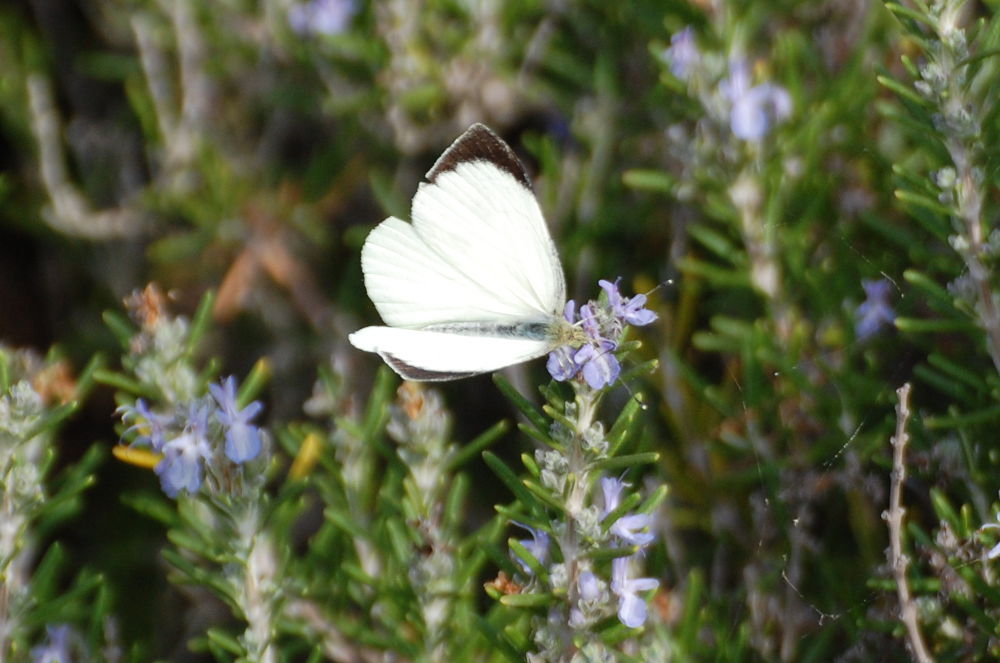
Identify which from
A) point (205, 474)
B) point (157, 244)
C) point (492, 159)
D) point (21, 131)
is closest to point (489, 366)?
point (492, 159)

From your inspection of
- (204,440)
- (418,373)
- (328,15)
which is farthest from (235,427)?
(328,15)

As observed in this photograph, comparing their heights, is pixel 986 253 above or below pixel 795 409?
above

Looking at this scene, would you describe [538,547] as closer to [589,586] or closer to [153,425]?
[589,586]

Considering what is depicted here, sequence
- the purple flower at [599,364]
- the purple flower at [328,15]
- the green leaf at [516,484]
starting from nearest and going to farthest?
1. the purple flower at [599,364]
2. the green leaf at [516,484]
3. the purple flower at [328,15]

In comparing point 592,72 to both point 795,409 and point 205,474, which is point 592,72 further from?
point 205,474

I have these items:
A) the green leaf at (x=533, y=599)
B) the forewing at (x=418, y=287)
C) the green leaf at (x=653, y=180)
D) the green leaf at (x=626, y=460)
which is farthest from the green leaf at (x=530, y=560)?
the green leaf at (x=653, y=180)

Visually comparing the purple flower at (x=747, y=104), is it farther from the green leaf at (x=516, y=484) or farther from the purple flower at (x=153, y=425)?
the purple flower at (x=153, y=425)

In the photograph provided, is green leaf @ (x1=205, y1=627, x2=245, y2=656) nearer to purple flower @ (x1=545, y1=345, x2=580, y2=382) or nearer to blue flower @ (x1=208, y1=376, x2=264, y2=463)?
blue flower @ (x1=208, y1=376, x2=264, y2=463)
